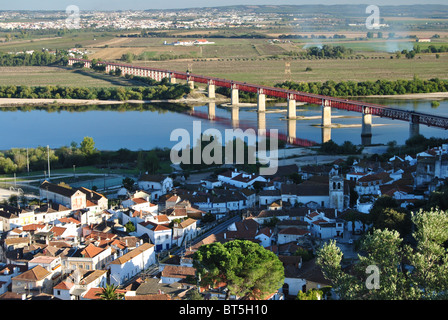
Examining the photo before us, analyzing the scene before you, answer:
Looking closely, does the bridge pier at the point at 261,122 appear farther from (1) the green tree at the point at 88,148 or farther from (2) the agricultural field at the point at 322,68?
(2) the agricultural field at the point at 322,68

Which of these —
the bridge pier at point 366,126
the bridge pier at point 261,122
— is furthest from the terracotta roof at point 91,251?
the bridge pier at point 261,122

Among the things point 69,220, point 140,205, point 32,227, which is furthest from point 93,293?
point 140,205

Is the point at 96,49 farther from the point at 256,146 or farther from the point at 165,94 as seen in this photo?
the point at 256,146

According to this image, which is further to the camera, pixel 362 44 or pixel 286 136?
pixel 362 44

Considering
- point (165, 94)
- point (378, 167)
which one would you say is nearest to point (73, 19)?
point (165, 94)

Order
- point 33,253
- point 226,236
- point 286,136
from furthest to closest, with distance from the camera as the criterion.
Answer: point 286,136 → point 226,236 → point 33,253

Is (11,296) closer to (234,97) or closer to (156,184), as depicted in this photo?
(156,184)

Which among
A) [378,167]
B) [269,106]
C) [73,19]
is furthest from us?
[73,19]

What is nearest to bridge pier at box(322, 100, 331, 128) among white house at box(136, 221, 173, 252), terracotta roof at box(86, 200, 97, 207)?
terracotta roof at box(86, 200, 97, 207)
